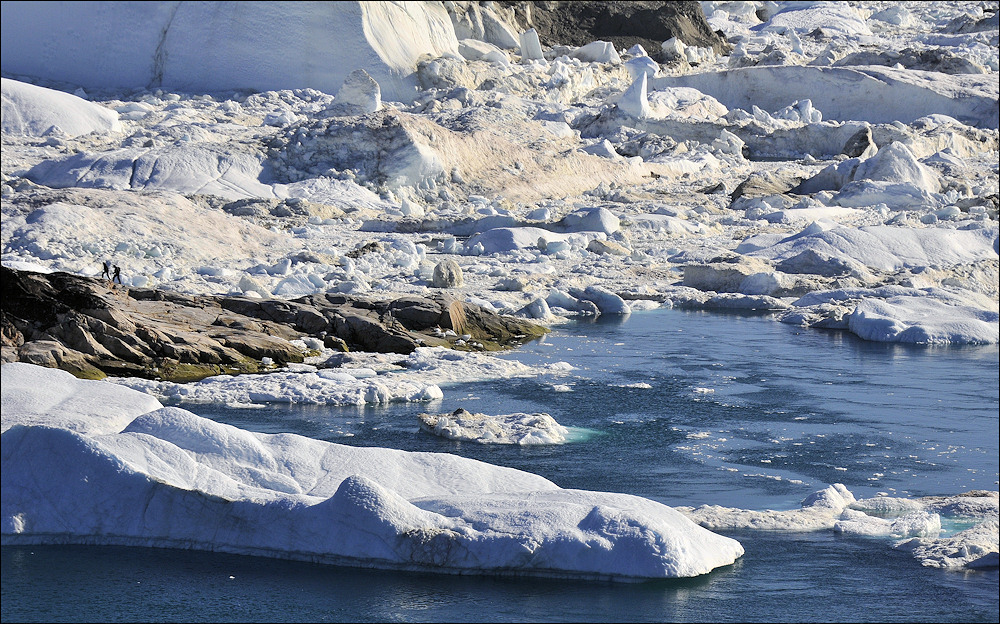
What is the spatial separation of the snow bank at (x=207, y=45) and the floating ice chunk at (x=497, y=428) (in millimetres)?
22517

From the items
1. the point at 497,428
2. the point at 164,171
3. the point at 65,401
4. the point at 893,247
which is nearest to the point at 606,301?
the point at 893,247

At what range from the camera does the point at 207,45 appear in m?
29.8

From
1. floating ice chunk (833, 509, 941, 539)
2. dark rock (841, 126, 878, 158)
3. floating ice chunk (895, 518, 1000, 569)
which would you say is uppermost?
floating ice chunk (895, 518, 1000, 569)

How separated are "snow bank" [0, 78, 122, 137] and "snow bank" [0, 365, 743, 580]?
64.0ft

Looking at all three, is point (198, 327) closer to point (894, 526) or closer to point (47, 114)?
point (894, 526)

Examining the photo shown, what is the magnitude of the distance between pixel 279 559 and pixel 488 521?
1.02 metres

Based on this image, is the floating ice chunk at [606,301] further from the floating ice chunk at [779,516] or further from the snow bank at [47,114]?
the snow bank at [47,114]

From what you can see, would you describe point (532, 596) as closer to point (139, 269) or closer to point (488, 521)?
point (488, 521)

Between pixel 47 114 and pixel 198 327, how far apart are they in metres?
15.7

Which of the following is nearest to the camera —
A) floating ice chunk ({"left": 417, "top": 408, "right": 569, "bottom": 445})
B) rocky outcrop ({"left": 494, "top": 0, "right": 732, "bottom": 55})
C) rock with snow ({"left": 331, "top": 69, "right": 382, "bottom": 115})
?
floating ice chunk ({"left": 417, "top": 408, "right": 569, "bottom": 445})

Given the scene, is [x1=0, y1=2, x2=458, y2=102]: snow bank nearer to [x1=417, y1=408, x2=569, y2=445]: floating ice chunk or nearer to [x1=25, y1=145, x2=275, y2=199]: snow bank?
[x1=25, y1=145, x2=275, y2=199]: snow bank

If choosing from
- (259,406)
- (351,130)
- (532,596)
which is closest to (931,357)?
(259,406)

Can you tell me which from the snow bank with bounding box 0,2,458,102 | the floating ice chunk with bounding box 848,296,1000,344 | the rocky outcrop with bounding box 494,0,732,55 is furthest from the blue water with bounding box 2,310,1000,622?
the rocky outcrop with bounding box 494,0,732,55

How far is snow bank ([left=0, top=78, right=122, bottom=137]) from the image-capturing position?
2378 centimetres
